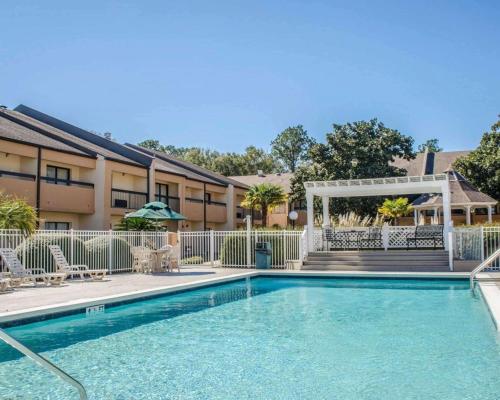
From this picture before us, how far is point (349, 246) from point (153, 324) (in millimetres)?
14123

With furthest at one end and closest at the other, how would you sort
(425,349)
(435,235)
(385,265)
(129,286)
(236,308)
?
(435,235) < (385,265) < (129,286) < (236,308) < (425,349)

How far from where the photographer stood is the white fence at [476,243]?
18.1 m

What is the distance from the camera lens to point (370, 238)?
2203 cm

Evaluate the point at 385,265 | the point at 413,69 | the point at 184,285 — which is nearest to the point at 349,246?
Answer: the point at 385,265

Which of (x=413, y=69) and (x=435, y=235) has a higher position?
(x=413, y=69)

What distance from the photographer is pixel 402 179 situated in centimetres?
2117

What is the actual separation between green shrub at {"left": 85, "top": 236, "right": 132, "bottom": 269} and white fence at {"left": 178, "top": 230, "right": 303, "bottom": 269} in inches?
131

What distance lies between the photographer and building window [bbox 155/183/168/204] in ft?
102

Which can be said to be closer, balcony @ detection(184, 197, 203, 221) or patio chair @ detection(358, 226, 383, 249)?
patio chair @ detection(358, 226, 383, 249)

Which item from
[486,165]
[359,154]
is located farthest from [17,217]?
[486,165]

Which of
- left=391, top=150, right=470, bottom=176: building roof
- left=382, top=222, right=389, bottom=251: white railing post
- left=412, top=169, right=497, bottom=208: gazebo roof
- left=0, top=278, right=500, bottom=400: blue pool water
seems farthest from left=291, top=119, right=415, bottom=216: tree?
left=0, top=278, right=500, bottom=400: blue pool water

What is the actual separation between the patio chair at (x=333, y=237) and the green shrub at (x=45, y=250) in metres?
10.6

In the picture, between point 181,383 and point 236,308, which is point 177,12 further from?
point 181,383

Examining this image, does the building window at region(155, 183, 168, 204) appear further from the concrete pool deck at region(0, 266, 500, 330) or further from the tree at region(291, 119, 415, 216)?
the concrete pool deck at region(0, 266, 500, 330)
